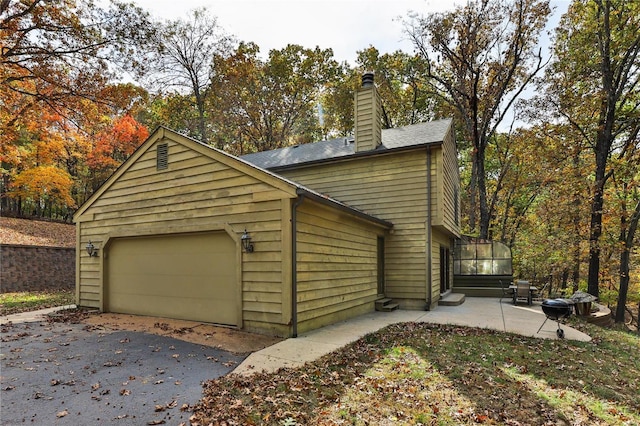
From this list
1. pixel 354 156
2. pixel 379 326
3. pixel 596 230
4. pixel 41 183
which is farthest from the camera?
pixel 41 183

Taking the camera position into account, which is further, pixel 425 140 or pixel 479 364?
pixel 425 140

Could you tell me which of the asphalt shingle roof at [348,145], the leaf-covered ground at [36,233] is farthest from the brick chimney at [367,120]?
the leaf-covered ground at [36,233]

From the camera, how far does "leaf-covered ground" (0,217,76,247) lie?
14992 mm

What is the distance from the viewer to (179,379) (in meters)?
4.09

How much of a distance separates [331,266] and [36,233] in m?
17.1

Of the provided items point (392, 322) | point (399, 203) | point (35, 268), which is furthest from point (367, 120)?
point (35, 268)

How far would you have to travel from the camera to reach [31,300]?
10.5 meters

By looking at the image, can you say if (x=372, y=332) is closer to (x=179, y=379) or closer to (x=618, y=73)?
(x=179, y=379)

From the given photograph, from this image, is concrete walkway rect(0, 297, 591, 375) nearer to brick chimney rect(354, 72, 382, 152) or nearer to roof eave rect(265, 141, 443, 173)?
roof eave rect(265, 141, 443, 173)

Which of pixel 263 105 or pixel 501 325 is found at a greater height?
pixel 263 105

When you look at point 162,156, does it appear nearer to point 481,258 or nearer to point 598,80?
point 481,258

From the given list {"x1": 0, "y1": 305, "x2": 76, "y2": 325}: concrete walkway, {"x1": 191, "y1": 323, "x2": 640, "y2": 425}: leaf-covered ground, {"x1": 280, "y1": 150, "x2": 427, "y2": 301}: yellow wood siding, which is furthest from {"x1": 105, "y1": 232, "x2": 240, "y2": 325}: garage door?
{"x1": 280, "y1": 150, "x2": 427, "y2": 301}: yellow wood siding

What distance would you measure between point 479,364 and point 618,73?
12957mm

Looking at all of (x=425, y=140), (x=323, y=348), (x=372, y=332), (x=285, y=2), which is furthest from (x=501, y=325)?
(x=285, y=2)
